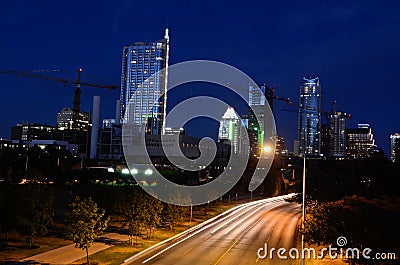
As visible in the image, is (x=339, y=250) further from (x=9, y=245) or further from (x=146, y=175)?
(x=146, y=175)

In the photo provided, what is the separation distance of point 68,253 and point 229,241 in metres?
12.5

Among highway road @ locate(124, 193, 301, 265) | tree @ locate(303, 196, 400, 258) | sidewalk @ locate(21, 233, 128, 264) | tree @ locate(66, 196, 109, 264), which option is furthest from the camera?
highway road @ locate(124, 193, 301, 265)

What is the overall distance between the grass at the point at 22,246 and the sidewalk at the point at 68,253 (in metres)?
0.76

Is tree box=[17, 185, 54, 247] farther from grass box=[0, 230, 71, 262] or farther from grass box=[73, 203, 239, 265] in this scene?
grass box=[73, 203, 239, 265]

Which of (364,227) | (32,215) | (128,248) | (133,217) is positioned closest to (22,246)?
(32,215)

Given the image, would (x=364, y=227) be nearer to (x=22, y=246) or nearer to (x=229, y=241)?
(x=229, y=241)

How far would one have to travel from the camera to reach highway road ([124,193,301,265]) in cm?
2672

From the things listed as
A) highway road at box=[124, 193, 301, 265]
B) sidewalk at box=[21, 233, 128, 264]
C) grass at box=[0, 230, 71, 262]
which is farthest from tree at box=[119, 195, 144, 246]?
grass at box=[0, 230, 71, 262]

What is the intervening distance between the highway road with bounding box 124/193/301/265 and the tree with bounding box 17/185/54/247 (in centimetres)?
789

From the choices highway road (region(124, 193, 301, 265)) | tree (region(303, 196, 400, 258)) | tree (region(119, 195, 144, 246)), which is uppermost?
tree (region(303, 196, 400, 258))

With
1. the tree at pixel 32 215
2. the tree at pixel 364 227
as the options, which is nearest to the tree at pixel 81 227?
the tree at pixel 32 215

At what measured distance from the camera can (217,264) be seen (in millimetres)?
25391

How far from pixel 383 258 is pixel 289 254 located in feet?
38.6

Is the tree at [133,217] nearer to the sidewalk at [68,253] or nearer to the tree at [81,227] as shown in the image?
the sidewalk at [68,253]
